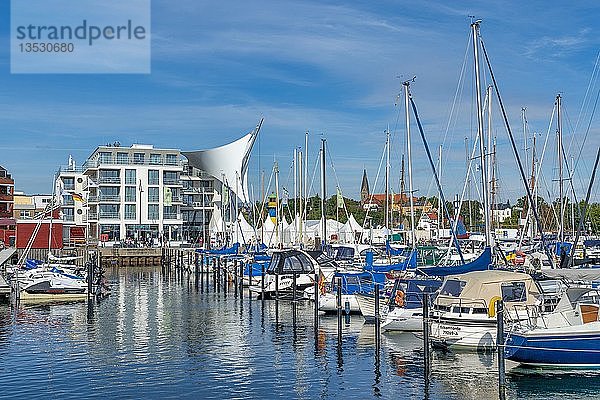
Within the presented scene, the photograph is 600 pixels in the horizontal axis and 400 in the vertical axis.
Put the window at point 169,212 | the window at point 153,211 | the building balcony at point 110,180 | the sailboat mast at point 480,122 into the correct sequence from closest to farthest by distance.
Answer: the sailboat mast at point 480,122
the building balcony at point 110,180
the window at point 153,211
the window at point 169,212

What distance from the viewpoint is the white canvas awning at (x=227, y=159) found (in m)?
119

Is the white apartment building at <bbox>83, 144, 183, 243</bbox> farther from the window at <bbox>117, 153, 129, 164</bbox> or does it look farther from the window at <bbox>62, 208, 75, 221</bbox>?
the window at <bbox>62, 208, 75, 221</bbox>

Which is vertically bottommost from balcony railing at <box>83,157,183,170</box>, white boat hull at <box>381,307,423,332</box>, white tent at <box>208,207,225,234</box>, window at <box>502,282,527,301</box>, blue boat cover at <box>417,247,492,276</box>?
white boat hull at <box>381,307,423,332</box>

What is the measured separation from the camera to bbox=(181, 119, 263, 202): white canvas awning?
119 m

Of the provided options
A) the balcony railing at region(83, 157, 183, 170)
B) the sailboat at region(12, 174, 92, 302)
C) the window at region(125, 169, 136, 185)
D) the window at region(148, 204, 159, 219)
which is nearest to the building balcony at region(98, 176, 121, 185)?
the window at region(125, 169, 136, 185)

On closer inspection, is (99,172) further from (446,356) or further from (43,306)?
(446,356)

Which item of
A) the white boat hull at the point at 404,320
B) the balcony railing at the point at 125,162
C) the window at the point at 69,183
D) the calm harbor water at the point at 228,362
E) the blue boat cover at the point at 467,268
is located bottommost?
the calm harbor water at the point at 228,362

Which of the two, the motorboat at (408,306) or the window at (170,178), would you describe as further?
the window at (170,178)

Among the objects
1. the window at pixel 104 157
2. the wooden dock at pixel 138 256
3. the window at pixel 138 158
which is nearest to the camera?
the wooden dock at pixel 138 256

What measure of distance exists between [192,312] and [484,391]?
23689 mm

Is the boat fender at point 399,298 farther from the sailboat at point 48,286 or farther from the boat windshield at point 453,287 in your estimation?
the sailboat at point 48,286

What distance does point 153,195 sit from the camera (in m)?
116

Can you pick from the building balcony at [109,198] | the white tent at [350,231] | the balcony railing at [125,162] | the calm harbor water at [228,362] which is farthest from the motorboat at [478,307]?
the balcony railing at [125,162]

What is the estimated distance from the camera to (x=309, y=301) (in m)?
46.3
